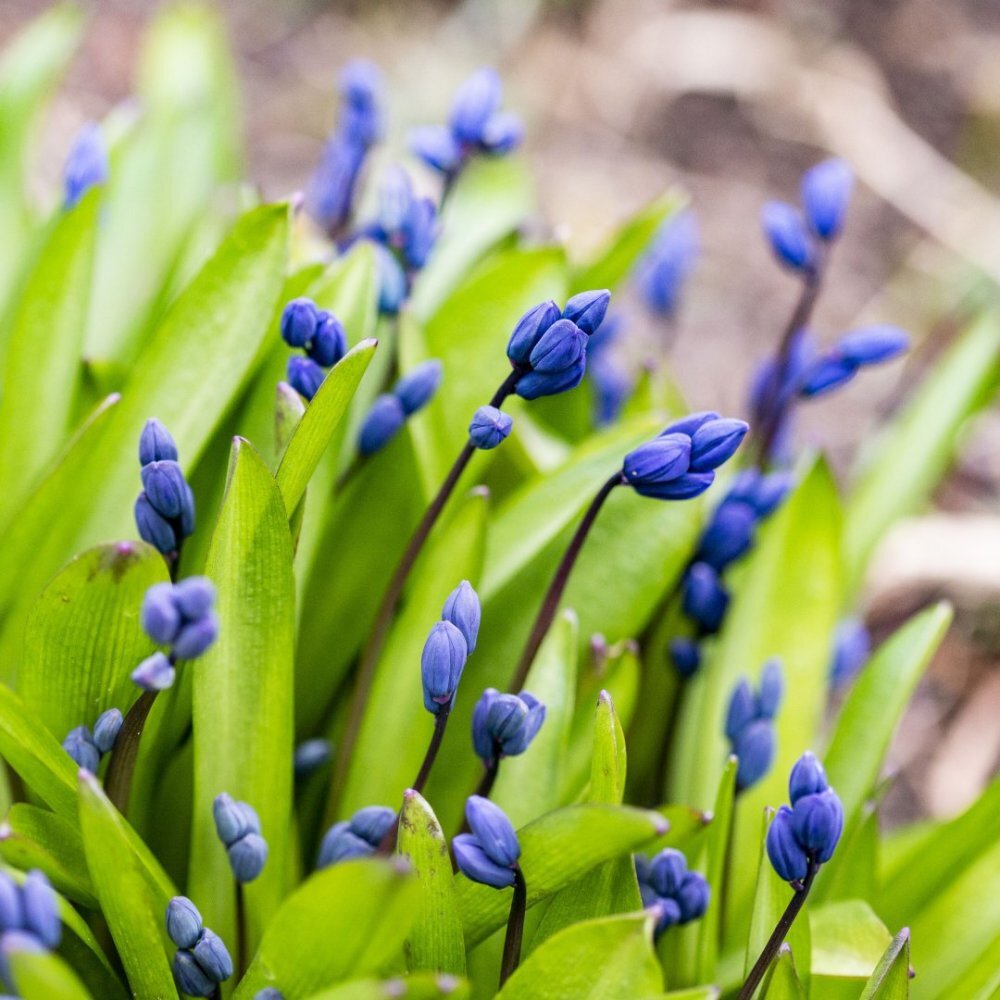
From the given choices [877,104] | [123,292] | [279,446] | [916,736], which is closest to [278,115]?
[877,104]

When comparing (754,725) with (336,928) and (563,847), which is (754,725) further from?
(336,928)

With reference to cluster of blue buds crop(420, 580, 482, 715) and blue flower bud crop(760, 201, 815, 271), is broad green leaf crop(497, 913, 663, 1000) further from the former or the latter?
blue flower bud crop(760, 201, 815, 271)

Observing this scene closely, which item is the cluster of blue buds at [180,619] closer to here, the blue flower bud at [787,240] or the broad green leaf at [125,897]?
the broad green leaf at [125,897]

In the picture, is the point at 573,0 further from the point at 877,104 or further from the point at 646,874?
the point at 646,874

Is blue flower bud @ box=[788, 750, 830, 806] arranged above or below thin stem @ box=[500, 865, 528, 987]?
above

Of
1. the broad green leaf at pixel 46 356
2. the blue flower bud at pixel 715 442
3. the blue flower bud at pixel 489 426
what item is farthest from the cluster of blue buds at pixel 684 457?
the broad green leaf at pixel 46 356

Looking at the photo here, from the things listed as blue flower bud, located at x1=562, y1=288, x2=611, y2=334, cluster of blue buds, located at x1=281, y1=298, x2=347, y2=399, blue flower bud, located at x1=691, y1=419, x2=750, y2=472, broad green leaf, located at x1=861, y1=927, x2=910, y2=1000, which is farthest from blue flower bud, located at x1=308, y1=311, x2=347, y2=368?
broad green leaf, located at x1=861, y1=927, x2=910, y2=1000
